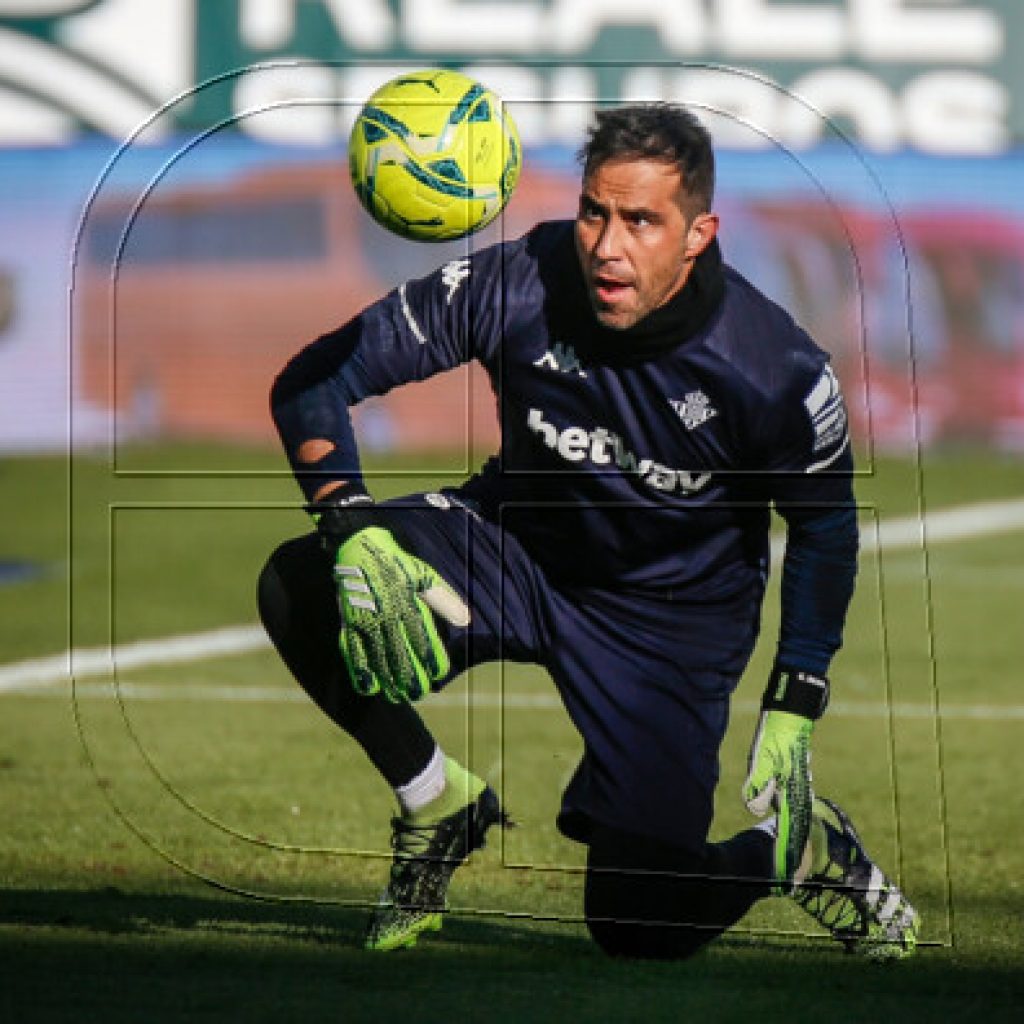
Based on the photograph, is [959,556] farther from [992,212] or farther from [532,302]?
[532,302]

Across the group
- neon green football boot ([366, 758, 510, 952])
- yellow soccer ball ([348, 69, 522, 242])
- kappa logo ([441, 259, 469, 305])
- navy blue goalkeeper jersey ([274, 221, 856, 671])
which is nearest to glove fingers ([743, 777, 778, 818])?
navy blue goalkeeper jersey ([274, 221, 856, 671])

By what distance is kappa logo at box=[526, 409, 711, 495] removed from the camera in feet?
18.5

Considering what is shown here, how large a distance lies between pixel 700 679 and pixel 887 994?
2.95 feet

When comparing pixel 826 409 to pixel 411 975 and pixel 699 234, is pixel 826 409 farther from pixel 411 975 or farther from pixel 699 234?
pixel 411 975

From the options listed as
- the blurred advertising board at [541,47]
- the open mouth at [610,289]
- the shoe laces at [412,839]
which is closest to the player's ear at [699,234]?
the open mouth at [610,289]

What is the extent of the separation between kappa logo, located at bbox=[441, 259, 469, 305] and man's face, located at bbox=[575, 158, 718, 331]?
29cm

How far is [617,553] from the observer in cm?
576

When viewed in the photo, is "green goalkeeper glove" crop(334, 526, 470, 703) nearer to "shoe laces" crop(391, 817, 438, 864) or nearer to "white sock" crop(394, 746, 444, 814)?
"white sock" crop(394, 746, 444, 814)

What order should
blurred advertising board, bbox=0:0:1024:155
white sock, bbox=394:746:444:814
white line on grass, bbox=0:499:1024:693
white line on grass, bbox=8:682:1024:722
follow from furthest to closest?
blurred advertising board, bbox=0:0:1024:155, white line on grass, bbox=0:499:1024:693, white line on grass, bbox=8:682:1024:722, white sock, bbox=394:746:444:814

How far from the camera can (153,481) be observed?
10.4 meters

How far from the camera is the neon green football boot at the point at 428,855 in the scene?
18.5 ft

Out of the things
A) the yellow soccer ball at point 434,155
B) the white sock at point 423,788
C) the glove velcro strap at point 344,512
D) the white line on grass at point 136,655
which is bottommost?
the white line on grass at point 136,655

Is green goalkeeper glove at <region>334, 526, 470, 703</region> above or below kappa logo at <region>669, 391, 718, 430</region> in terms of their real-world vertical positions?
below

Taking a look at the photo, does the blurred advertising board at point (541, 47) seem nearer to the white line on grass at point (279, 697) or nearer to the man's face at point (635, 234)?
the white line on grass at point (279, 697)
